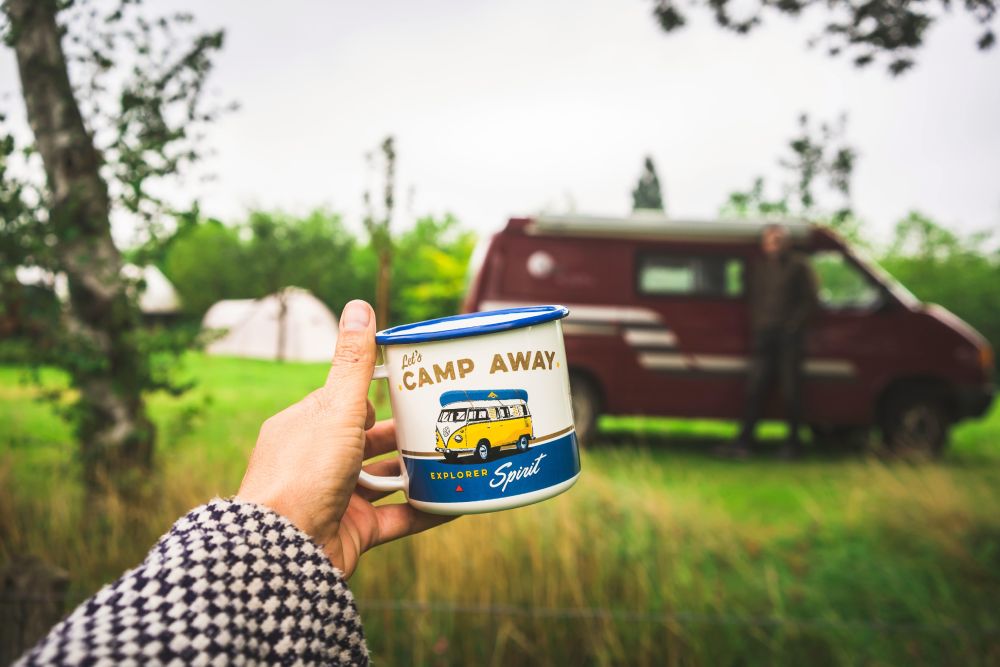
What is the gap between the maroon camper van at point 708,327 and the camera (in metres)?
5.92

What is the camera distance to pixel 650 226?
19.7 ft

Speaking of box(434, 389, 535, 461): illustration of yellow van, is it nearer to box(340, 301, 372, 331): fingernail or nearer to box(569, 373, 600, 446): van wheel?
box(340, 301, 372, 331): fingernail

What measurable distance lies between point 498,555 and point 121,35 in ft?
7.50

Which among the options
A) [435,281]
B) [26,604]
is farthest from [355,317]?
[435,281]

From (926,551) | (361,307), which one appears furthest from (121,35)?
(926,551)

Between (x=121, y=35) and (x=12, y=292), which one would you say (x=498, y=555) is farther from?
(x=121, y=35)

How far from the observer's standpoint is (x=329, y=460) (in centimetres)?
98

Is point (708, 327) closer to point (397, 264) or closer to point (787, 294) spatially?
point (787, 294)

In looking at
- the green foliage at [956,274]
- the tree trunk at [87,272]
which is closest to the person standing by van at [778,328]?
the tree trunk at [87,272]

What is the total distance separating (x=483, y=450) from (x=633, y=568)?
6.57 feet

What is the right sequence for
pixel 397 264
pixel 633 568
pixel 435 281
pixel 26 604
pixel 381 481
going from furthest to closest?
pixel 435 281
pixel 397 264
pixel 633 568
pixel 26 604
pixel 381 481

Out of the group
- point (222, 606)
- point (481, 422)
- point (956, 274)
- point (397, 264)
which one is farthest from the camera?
point (956, 274)

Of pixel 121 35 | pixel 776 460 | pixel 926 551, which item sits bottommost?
pixel 776 460

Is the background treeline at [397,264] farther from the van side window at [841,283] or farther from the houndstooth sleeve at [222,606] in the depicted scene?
the van side window at [841,283]
